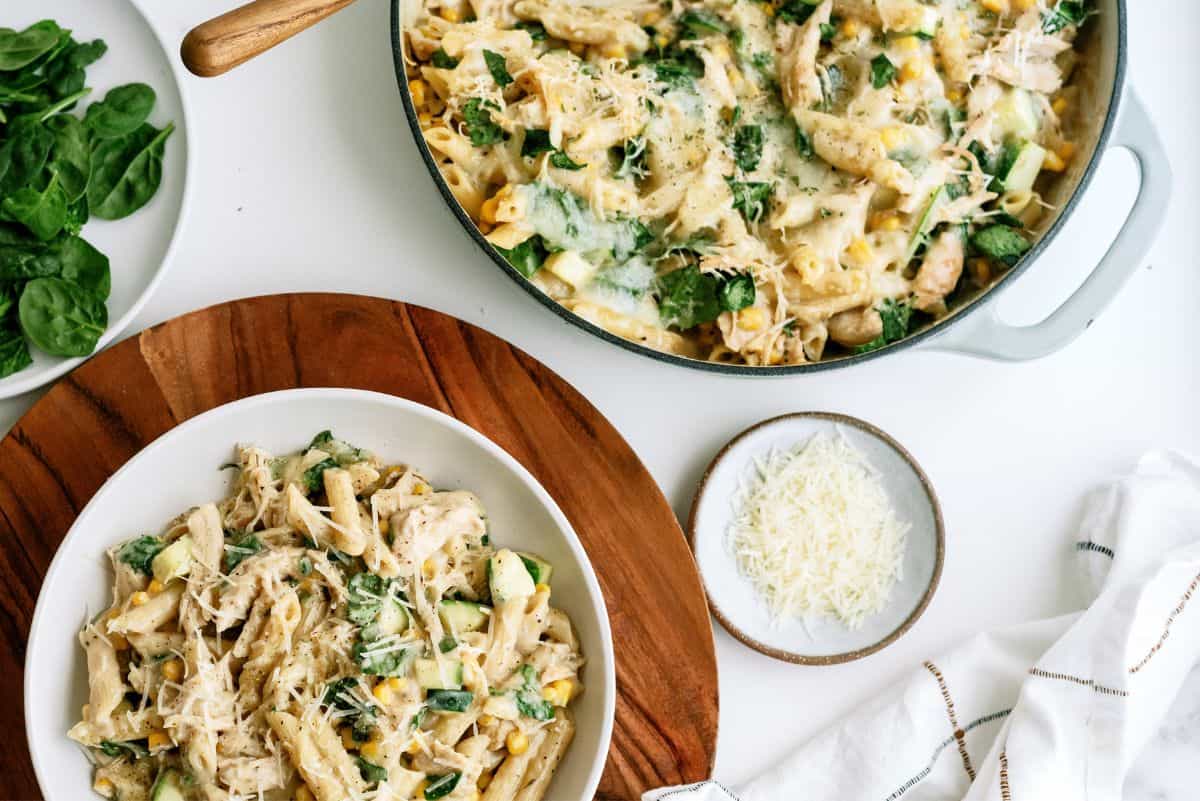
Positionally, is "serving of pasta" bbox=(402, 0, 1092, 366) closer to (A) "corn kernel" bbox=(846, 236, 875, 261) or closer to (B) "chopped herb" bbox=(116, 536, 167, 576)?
(A) "corn kernel" bbox=(846, 236, 875, 261)

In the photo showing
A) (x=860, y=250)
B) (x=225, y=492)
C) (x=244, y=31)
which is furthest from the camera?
(x=860, y=250)

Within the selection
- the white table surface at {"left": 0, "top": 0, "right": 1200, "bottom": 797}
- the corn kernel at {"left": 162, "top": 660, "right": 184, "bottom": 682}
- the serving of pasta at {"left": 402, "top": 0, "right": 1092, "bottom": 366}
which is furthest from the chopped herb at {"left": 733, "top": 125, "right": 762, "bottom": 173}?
the corn kernel at {"left": 162, "top": 660, "right": 184, "bottom": 682}

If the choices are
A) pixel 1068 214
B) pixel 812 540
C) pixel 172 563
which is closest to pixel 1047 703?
pixel 812 540

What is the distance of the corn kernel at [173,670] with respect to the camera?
2.07 m

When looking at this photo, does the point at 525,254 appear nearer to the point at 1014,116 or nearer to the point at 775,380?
the point at 775,380

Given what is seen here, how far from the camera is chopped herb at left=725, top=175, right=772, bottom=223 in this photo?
7.80 feet

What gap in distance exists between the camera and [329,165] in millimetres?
2551

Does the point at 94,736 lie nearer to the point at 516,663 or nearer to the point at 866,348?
the point at 516,663

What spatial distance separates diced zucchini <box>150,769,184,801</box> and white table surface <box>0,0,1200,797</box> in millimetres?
860

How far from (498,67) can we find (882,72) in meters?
0.80

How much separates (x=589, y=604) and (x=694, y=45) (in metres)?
1.19

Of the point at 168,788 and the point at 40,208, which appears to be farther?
the point at 40,208

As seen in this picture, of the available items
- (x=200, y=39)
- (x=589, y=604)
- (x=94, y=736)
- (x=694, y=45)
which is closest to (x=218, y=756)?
(x=94, y=736)

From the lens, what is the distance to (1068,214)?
2.26 metres
